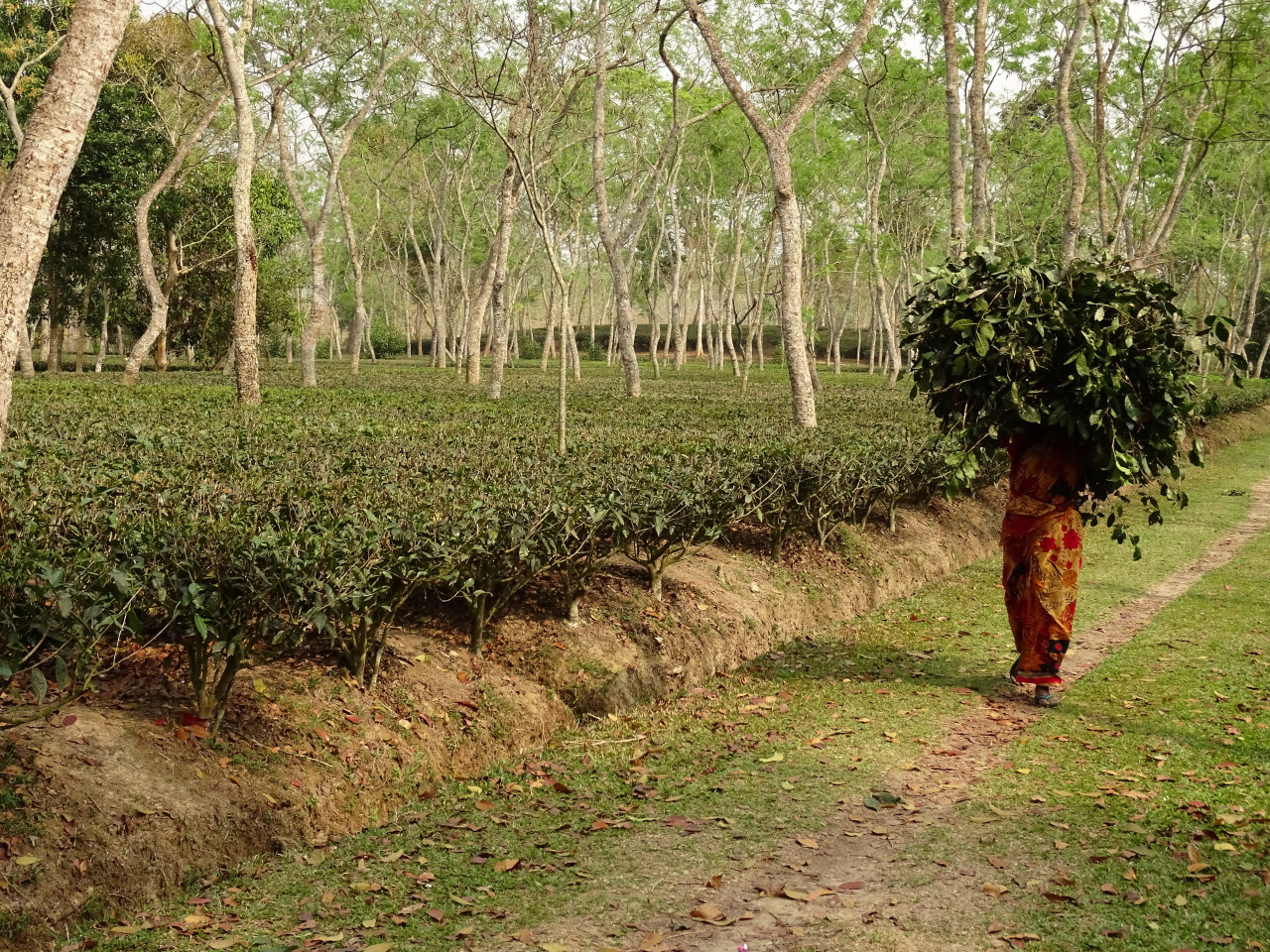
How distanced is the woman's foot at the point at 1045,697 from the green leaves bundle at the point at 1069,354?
120cm

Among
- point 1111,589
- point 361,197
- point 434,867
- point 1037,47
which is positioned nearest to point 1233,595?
point 1111,589

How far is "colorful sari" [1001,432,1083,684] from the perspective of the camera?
5645 mm

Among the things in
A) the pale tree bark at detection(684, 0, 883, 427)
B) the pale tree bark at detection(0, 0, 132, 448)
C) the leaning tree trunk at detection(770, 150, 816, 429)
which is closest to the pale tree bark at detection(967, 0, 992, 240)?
the pale tree bark at detection(684, 0, 883, 427)

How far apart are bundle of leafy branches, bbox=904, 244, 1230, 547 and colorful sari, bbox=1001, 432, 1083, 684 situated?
0.14 metres

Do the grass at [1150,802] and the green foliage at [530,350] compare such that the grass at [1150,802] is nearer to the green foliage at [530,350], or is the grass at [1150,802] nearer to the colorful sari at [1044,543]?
the colorful sari at [1044,543]

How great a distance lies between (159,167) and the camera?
2412cm

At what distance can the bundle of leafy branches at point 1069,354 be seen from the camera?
5273 millimetres

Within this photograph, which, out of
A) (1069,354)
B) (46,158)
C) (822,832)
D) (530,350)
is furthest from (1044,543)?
(530,350)

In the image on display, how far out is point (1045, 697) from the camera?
584 centimetres

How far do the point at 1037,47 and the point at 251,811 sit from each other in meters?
21.4

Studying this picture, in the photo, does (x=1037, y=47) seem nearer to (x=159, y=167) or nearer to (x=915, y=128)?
(x=915, y=128)

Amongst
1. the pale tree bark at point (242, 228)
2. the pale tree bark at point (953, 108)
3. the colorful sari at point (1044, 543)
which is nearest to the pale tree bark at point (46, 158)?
the colorful sari at point (1044, 543)

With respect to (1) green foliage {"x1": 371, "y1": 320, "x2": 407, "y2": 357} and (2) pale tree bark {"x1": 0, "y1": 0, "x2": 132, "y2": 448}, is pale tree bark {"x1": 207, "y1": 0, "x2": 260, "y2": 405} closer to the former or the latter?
(2) pale tree bark {"x1": 0, "y1": 0, "x2": 132, "y2": 448}

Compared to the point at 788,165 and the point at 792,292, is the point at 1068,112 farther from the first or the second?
the point at 792,292
